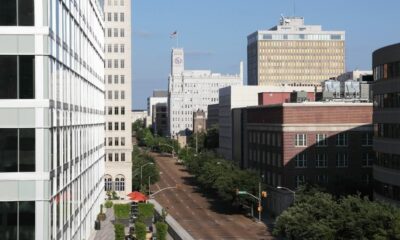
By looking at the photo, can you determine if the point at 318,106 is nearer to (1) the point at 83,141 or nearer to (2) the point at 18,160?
(1) the point at 83,141

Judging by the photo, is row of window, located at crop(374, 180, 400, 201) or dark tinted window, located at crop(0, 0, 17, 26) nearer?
dark tinted window, located at crop(0, 0, 17, 26)

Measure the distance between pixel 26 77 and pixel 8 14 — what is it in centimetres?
286

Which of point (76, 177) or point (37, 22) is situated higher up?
point (37, 22)

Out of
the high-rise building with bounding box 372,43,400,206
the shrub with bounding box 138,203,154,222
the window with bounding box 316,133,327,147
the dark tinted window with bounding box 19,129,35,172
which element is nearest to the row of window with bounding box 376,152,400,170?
the high-rise building with bounding box 372,43,400,206

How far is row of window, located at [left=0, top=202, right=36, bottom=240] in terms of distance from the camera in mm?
30797

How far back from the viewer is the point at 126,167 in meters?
124

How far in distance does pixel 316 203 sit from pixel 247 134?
71.9 meters

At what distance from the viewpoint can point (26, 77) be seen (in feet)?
102

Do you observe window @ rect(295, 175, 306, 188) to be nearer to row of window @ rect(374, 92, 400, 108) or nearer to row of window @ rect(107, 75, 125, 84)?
row of window @ rect(374, 92, 400, 108)

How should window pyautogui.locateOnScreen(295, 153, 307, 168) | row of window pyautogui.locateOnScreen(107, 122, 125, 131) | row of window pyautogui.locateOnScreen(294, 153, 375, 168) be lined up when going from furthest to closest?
row of window pyautogui.locateOnScreen(107, 122, 125, 131) < row of window pyautogui.locateOnScreen(294, 153, 375, 168) < window pyautogui.locateOnScreen(295, 153, 307, 168)

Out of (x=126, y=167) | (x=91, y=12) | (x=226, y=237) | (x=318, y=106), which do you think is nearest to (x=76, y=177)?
(x=91, y=12)

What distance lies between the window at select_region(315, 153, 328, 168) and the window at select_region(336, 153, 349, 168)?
216 centimetres

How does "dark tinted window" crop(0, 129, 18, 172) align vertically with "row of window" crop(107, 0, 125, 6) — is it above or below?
below

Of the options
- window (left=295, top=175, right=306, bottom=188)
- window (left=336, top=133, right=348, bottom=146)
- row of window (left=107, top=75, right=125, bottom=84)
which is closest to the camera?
window (left=295, top=175, right=306, bottom=188)
